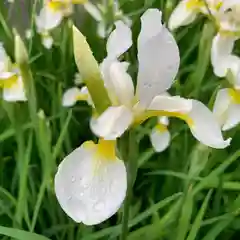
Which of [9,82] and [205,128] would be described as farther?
[9,82]

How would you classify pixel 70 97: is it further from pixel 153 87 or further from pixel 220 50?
pixel 153 87

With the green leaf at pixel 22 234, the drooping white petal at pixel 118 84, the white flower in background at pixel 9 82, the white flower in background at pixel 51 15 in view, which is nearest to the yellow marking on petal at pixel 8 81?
the white flower in background at pixel 9 82

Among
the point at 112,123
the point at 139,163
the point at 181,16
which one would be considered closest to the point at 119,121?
the point at 112,123

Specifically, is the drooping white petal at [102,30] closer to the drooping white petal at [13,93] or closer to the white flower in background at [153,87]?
the drooping white petal at [13,93]

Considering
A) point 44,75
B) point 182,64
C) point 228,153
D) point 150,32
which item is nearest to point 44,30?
point 44,75

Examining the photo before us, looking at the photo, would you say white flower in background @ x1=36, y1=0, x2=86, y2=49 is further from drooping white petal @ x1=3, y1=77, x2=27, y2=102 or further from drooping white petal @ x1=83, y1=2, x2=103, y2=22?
drooping white petal @ x1=3, y1=77, x2=27, y2=102

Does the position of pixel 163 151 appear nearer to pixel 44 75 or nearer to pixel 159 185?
pixel 159 185

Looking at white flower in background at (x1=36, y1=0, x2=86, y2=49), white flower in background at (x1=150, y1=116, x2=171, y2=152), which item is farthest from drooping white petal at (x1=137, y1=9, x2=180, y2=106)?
white flower in background at (x1=36, y1=0, x2=86, y2=49)
